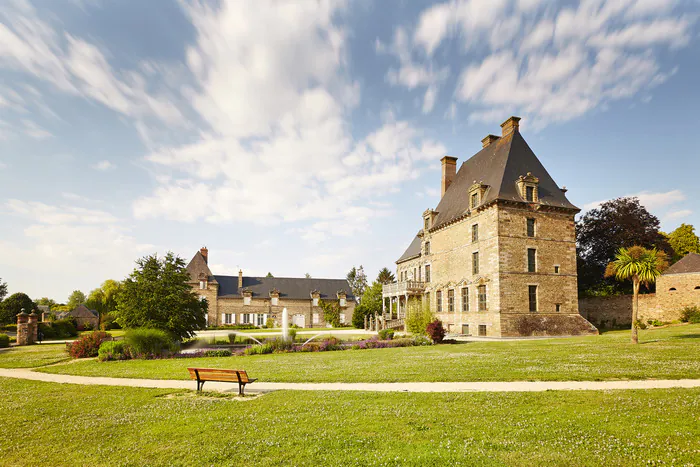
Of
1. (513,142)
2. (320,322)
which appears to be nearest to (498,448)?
(513,142)

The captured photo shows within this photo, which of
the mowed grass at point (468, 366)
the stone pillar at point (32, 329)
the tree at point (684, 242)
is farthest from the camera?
the tree at point (684, 242)

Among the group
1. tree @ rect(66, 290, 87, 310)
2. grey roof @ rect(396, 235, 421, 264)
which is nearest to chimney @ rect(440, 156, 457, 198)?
grey roof @ rect(396, 235, 421, 264)

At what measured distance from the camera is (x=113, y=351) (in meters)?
17.5

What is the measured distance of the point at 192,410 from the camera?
26.5 feet

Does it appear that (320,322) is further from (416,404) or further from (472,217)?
(416,404)

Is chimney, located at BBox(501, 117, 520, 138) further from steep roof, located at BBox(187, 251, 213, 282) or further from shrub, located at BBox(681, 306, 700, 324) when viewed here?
steep roof, located at BBox(187, 251, 213, 282)

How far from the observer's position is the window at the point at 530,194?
2764cm

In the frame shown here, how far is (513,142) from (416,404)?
26.3 m

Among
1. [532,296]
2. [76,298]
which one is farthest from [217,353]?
[76,298]

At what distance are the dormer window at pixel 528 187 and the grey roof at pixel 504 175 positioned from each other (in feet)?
1.08

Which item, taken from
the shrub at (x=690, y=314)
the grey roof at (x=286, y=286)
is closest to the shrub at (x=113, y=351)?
the shrub at (x=690, y=314)

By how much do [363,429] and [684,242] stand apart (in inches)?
1975

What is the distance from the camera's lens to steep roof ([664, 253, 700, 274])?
92.2 ft

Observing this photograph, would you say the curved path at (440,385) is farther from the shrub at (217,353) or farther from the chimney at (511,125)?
the chimney at (511,125)
